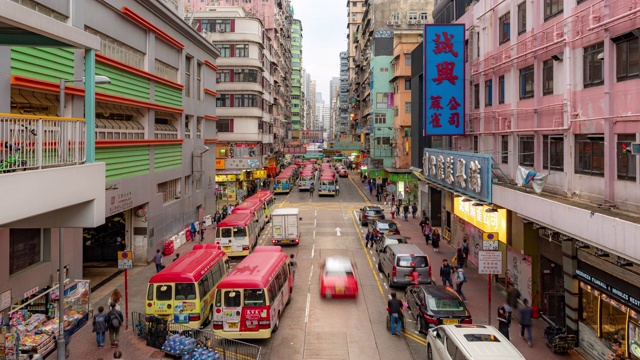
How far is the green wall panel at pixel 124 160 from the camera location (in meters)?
23.4

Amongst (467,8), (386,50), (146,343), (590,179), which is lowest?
(146,343)

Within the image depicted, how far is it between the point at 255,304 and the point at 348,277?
21.1 feet

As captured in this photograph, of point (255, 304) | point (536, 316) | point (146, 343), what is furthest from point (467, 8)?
point (146, 343)

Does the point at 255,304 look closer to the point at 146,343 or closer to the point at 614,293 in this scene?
the point at 146,343

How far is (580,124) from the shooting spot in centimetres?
1538

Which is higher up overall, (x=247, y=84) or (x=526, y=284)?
(x=247, y=84)

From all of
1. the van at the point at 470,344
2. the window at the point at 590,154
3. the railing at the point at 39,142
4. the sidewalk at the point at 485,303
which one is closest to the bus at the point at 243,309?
the van at the point at 470,344

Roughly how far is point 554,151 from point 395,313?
802 cm

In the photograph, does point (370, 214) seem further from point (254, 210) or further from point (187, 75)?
point (187, 75)

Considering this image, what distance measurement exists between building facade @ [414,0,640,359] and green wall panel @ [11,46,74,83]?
16.6 m

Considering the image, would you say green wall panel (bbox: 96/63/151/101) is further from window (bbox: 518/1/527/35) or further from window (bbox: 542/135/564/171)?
window (bbox: 542/135/564/171)

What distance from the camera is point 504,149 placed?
22969 mm

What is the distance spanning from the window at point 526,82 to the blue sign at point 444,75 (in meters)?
6.24

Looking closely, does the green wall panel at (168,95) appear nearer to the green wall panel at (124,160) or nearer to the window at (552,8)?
the green wall panel at (124,160)
